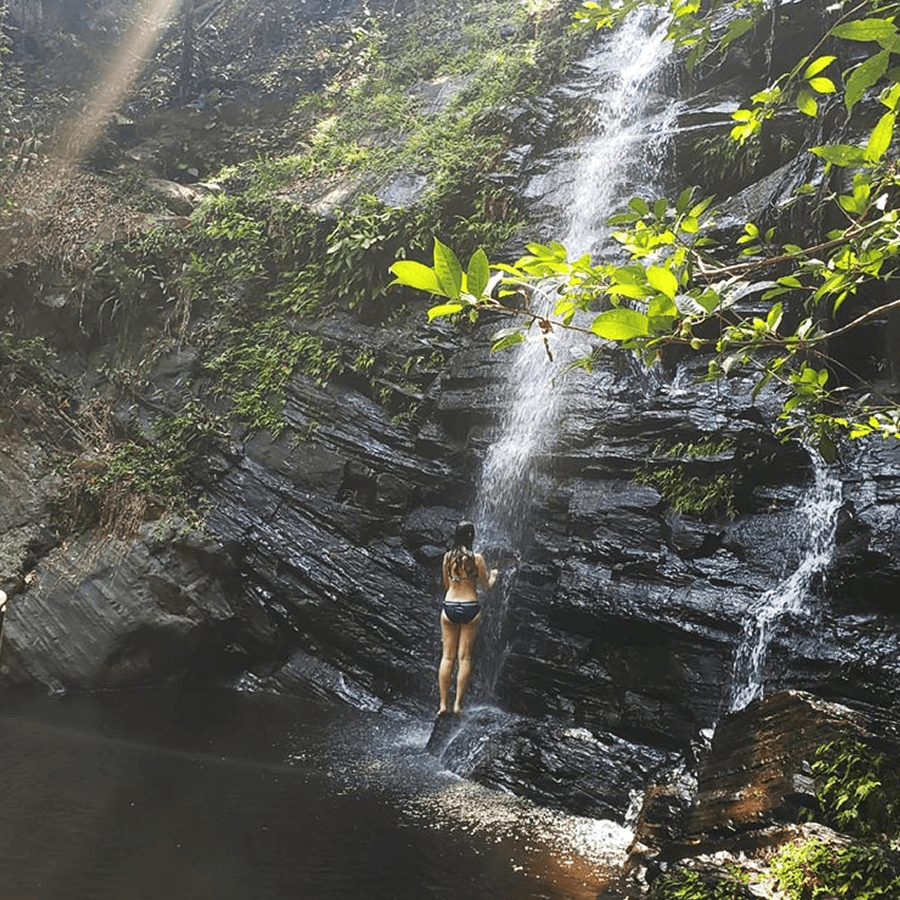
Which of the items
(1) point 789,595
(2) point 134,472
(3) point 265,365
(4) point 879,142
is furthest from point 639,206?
(2) point 134,472

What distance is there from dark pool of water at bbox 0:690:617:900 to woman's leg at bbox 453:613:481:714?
1.86 feet

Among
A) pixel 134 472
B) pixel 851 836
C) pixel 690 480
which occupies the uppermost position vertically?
pixel 690 480

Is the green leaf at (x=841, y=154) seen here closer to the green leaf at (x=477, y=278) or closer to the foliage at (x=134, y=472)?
the green leaf at (x=477, y=278)

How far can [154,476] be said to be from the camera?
9.19 m

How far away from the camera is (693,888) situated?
3236 millimetres

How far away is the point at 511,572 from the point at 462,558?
1004 mm

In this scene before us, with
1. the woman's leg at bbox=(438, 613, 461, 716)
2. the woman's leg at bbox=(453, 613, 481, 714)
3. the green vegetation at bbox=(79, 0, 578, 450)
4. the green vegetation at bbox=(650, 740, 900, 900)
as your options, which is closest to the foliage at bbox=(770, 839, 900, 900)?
the green vegetation at bbox=(650, 740, 900, 900)

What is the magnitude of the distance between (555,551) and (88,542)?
5.60 meters

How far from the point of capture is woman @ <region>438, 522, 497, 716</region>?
7.06 m

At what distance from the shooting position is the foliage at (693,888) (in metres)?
3.11

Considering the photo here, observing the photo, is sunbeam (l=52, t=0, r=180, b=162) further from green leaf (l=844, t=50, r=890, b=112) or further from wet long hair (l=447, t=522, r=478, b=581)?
green leaf (l=844, t=50, r=890, b=112)

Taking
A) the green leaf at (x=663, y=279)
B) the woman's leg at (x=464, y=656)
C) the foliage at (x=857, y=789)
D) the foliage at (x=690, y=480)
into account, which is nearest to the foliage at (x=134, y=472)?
the woman's leg at (x=464, y=656)

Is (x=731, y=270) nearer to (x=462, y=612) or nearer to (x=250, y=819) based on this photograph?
(x=250, y=819)

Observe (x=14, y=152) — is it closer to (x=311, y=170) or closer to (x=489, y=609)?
(x=311, y=170)
